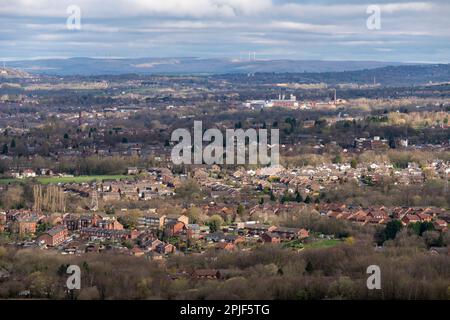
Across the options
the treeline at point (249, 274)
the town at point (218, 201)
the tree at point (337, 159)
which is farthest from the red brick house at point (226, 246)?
the tree at point (337, 159)

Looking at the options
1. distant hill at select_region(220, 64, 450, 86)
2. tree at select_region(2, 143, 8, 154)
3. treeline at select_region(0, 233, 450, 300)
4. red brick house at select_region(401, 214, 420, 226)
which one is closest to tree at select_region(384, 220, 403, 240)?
red brick house at select_region(401, 214, 420, 226)

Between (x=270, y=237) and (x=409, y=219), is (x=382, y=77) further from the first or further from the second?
(x=270, y=237)

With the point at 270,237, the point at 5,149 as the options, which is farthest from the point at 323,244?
the point at 5,149

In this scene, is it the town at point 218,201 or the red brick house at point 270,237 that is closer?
the town at point 218,201

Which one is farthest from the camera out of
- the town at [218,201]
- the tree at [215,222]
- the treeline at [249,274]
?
the tree at [215,222]

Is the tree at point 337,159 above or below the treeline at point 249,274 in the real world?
below

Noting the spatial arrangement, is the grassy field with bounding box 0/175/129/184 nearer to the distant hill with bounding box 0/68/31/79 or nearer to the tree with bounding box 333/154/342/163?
the tree with bounding box 333/154/342/163

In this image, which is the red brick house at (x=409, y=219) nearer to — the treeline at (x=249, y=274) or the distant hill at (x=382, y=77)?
the treeline at (x=249, y=274)
